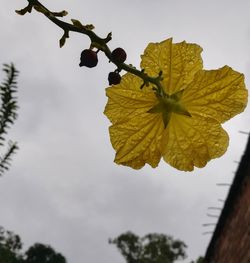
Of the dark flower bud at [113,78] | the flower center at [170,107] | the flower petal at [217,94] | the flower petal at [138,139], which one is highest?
the flower petal at [217,94]

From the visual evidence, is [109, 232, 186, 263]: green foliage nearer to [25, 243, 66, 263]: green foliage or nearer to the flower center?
[25, 243, 66, 263]: green foliage

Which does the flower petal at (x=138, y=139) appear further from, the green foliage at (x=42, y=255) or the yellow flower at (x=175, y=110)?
the green foliage at (x=42, y=255)

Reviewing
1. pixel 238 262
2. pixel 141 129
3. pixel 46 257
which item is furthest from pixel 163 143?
pixel 46 257

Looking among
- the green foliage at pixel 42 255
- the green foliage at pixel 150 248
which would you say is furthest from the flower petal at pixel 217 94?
the green foliage at pixel 42 255

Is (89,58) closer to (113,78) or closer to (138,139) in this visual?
(113,78)

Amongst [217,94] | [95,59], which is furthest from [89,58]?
[217,94]

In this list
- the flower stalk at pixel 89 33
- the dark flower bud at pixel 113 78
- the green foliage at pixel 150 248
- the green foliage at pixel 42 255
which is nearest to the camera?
the flower stalk at pixel 89 33
